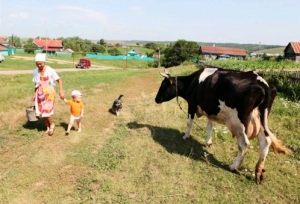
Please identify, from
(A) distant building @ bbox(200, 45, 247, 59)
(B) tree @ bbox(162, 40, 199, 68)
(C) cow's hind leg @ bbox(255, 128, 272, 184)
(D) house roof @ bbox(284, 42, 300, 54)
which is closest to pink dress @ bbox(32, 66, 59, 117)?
(C) cow's hind leg @ bbox(255, 128, 272, 184)

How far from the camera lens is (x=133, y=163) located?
6.19 m

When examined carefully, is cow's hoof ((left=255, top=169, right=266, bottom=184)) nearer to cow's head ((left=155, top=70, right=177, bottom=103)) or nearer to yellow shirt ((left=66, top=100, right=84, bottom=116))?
cow's head ((left=155, top=70, right=177, bottom=103))

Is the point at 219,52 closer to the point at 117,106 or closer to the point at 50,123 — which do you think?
the point at 117,106

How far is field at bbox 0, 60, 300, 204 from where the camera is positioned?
16.7 feet

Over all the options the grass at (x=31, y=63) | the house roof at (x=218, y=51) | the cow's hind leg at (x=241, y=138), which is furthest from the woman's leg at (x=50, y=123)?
the house roof at (x=218, y=51)

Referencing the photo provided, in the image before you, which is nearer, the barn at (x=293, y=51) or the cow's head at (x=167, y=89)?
the cow's head at (x=167, y=89)

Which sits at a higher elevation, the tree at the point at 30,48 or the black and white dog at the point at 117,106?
the tree at the point at 30,48

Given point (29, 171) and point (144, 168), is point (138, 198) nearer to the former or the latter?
point (144, 168)

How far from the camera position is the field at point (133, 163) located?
5.08m

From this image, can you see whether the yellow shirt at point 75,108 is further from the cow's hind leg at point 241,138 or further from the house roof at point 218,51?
the house roof at point 218,51

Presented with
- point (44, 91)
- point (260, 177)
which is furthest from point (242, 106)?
point (44, 91)

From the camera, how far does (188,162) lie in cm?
633

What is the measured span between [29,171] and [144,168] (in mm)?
2445

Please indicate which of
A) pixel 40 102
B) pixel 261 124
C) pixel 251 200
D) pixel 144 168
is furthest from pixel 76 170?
pixel 261 124
